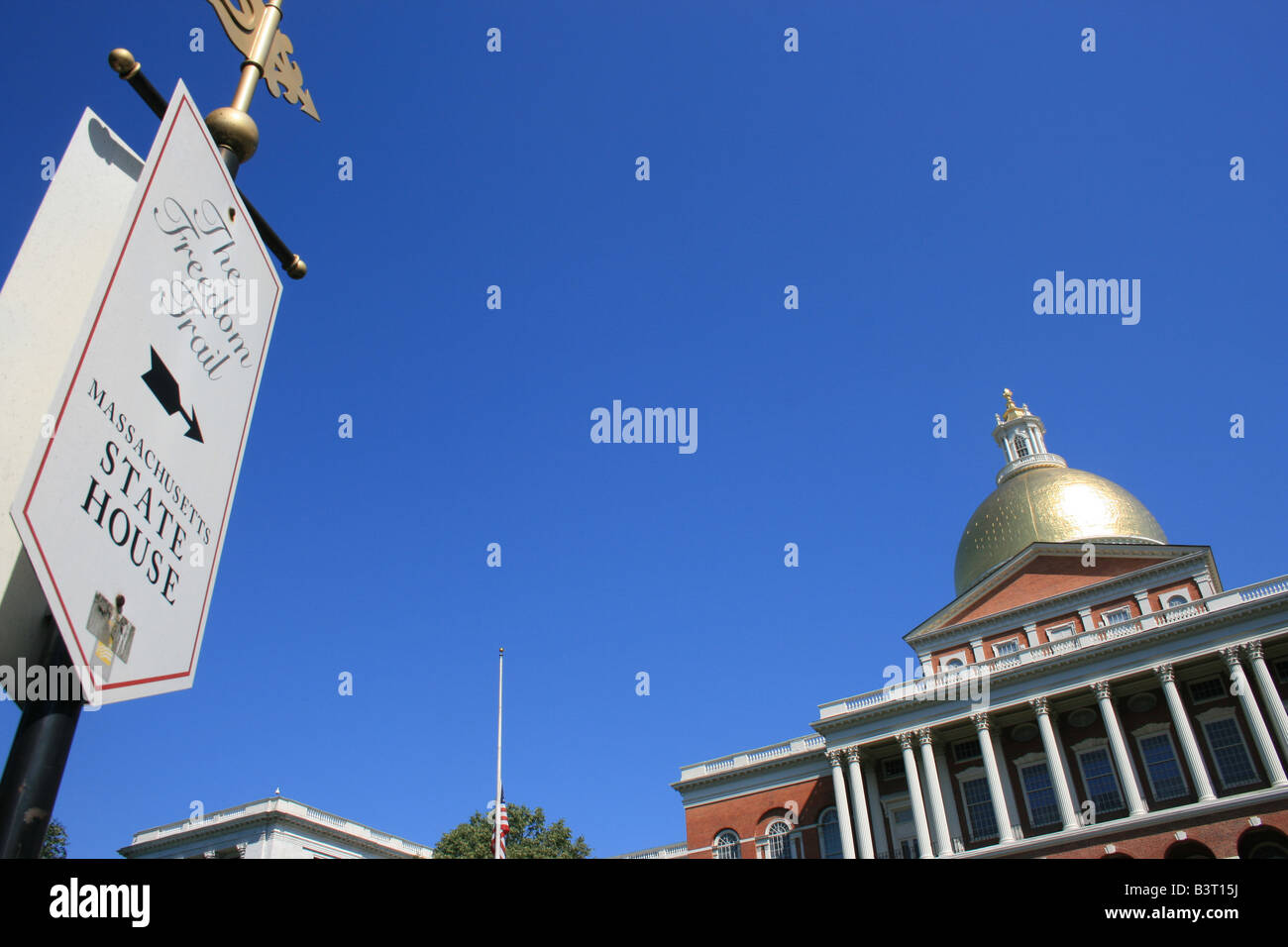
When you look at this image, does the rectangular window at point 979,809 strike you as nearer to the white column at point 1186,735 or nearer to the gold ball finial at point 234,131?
the white column at point 1186,735

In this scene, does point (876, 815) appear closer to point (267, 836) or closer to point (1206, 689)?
point (1206, 689)

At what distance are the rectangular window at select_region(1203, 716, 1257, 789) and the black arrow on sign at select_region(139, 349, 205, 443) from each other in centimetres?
4339

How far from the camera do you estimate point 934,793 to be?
1596 inches

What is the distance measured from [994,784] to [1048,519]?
670 inches

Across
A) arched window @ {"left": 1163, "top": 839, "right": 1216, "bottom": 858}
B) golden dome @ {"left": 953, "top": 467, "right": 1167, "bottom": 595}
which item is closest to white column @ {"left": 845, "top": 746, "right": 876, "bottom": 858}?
arched window @ {"left": 1163, "top": 839, "right": 1216, "bottom": 858}

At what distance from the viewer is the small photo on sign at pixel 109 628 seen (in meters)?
2.46

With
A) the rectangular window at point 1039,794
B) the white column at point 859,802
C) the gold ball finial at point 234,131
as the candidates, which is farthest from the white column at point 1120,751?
the gold ball finial at point 234,131

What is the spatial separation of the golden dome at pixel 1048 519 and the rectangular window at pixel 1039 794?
11826 millimetres

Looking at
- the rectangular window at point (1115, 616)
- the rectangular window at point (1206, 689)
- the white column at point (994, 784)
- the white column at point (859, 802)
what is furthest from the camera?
the rectangular window at point (1115, 616)

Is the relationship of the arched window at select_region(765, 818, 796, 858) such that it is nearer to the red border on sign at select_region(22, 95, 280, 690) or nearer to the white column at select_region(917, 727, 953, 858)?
the white column at select_region(917, 727, 953, 858)

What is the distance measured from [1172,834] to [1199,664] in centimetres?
749
